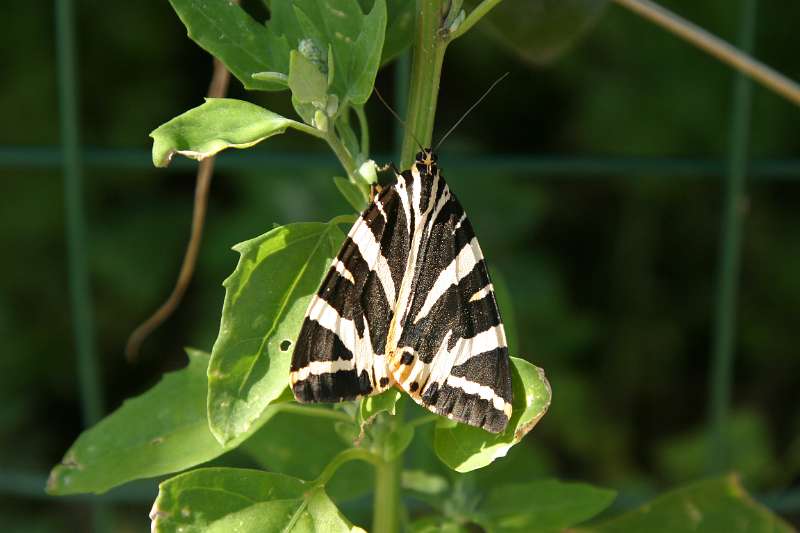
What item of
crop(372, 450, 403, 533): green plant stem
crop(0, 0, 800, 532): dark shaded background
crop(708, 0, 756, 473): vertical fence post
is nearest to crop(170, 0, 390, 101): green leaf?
crop(372, 450, 403, 533): green plant stem

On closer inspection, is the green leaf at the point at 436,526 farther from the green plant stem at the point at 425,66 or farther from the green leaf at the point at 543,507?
the green plant stem at the point at 425,66

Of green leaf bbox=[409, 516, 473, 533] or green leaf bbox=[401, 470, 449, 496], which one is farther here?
green leaf bbox=[401, 470, 449, 496]

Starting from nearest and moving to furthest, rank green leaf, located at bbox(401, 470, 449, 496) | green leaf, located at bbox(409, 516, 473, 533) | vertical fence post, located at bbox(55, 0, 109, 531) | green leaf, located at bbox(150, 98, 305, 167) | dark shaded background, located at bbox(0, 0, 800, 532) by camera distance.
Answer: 1. green leaf, located at bbox(150, 98, 305, 167)
2. green leaf, located at bbox(409, 516, 473, 533)
3. green leaf, located at bbox(401, 470, 449, 496)
4. vertical fence post, located at bbox(55, 0, 109, 531)
5. dark shaded background, located at bbox(0, 0, 800, 532)

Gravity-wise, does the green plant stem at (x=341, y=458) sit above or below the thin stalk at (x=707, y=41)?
below

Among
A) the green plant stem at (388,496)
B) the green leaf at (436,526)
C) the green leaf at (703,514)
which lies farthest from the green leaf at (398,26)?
the green leaf at (703,514)

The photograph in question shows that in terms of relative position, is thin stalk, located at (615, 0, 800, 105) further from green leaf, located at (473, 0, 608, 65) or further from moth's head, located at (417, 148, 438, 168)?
moth's head, located at (417, 148, 438, 168)
